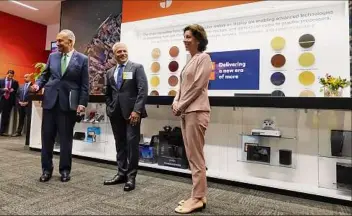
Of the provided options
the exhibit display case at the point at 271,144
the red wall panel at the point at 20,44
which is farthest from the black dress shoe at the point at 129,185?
the red wall panel at the point at 20,44

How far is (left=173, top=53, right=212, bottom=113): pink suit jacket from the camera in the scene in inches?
72.3

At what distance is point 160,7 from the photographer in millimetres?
4359

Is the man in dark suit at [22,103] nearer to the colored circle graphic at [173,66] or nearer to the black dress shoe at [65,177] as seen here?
the colored circle graphic at [173,66]

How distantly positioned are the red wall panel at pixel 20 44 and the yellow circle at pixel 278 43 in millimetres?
6775

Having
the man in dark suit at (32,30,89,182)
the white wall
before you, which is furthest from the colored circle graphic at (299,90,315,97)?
the white wall

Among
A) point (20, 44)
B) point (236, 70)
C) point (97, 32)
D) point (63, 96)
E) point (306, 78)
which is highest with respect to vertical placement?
point (20, 44)

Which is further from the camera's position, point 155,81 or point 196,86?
point 155,81

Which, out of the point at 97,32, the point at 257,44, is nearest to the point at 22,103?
the point at 97,32

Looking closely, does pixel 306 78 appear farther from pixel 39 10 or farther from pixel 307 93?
pixel 39 10

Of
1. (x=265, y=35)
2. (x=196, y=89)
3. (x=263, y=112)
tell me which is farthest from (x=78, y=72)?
(x=265, y=35)

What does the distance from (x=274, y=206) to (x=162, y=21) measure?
3.17 m

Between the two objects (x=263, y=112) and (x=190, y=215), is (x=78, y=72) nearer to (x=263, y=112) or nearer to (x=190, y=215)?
(x=190, y=215)

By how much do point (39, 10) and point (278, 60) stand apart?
20.6 ft

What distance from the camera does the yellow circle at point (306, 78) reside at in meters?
3.21
